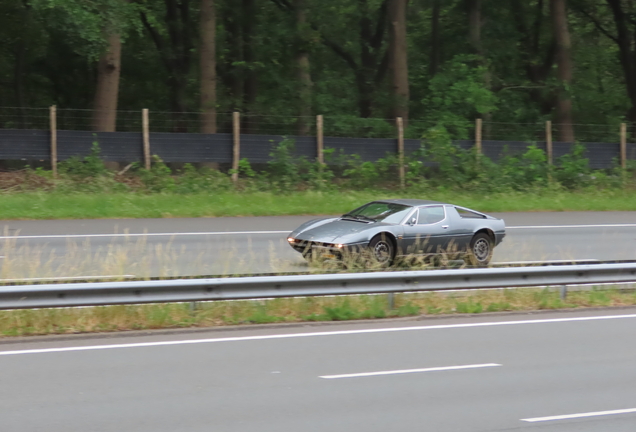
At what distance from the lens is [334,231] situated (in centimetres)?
1366

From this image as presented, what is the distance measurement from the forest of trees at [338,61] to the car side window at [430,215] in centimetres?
1274

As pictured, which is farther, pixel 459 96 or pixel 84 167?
pixel 459 96

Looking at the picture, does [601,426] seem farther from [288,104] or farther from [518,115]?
[518,115]

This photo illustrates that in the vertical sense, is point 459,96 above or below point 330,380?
above

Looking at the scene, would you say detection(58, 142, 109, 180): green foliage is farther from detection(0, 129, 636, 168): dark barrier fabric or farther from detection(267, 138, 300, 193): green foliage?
detection(267, 138, 300, 193): green foliage

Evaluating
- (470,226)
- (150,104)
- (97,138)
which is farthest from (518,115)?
(470,226)

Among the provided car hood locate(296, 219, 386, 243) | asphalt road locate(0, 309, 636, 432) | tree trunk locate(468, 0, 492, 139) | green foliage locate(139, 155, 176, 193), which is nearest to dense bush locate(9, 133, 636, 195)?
green foliage locate(139, 155, 176, 193)

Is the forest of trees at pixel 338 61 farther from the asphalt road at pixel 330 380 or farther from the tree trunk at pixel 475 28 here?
the asphalt road at pixel 330 380

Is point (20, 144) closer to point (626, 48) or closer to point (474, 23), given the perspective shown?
point (474, 23)

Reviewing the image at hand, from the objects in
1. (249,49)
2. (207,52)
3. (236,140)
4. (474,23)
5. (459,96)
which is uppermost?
(474,23)

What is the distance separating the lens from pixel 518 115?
120ft

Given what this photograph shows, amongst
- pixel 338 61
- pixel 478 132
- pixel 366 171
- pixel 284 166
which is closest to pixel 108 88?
pixel 284 166

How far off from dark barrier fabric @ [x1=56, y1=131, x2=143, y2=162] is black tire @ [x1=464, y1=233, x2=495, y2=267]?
12.7 metres

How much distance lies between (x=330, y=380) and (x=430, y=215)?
25.8 ft
